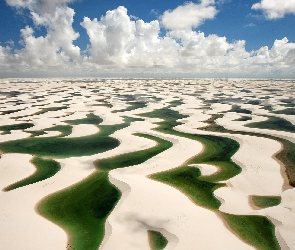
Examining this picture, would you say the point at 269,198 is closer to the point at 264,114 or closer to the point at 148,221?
the point at 148,221

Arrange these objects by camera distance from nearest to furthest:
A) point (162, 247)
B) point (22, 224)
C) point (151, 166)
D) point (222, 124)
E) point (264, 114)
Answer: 1. point (162, 247)
2. point (22, 224)
3. point (151, 166)
4. point (222, 124)
5. point (264, 114)

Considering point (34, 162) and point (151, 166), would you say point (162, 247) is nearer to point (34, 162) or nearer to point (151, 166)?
point (151, 166)

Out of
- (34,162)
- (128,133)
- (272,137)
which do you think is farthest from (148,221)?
(272,137)

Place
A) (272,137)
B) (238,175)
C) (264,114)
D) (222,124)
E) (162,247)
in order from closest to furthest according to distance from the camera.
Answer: (162,247) → (238,175) → (272,137) → (222,124) → (264,114)

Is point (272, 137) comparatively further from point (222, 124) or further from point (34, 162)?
point (34, 162)

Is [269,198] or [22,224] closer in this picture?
[22,224]

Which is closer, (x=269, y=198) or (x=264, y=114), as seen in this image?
(x=269, y=198)

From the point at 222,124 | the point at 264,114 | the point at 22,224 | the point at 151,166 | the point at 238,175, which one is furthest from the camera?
the point at 264,114

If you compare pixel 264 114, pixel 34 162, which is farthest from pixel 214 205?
pixel 264 114

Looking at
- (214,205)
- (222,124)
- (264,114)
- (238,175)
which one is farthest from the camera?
(264,114)
